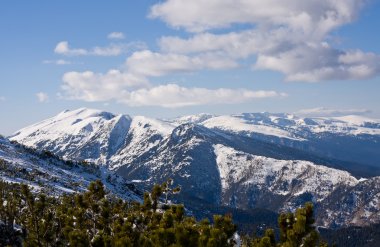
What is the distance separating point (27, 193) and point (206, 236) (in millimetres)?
30180

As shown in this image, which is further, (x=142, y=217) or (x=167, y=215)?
(x=142, y=217)

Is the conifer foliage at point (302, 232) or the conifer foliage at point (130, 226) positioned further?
the conifer foliage at point (130, 226)

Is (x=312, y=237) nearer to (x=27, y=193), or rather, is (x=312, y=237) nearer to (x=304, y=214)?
(x=304, y=214)

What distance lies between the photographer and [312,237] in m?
34.9

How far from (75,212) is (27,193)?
401 inches

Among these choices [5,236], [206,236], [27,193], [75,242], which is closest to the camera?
[206,236]

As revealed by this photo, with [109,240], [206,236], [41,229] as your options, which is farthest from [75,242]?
[41,229]

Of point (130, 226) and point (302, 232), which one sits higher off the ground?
point (302, 232)

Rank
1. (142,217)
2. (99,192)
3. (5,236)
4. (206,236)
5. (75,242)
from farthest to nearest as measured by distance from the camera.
Answer: (5,236) < (99,192) < (142,217) < (75,242) < (206,236)

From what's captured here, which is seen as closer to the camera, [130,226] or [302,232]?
[302,232]

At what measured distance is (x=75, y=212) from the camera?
48.9m

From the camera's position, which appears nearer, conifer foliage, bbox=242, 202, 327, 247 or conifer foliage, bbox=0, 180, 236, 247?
conifer foliage, bbox=242, 202, 327, 247

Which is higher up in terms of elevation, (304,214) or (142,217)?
(304,214)

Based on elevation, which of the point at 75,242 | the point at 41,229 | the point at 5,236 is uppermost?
the point at 75,242
